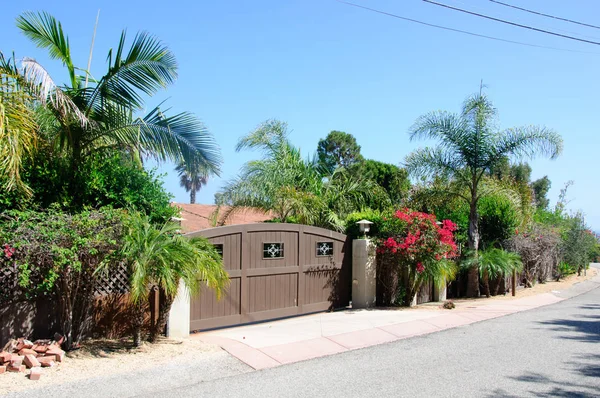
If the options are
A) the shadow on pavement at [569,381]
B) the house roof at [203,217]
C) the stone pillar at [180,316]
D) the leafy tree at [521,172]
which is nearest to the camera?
the shadow on pavement at [569,381]

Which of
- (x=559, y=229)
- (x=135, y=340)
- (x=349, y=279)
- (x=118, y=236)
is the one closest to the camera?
(x=118, y=236)

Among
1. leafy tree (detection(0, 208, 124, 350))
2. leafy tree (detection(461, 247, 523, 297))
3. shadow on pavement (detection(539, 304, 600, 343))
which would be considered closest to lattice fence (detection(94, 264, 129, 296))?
leafy tree (detection(0, 208, 124, 350))

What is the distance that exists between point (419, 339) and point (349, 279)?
10.2ft

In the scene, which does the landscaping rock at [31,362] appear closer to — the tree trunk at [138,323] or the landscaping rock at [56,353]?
the landscaping rock at [56,353]

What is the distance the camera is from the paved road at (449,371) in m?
5.65

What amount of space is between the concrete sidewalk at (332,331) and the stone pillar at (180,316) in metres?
0.25

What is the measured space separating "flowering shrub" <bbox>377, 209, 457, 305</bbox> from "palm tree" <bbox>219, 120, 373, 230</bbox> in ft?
6.63

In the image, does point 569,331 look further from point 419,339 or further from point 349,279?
point 349,279

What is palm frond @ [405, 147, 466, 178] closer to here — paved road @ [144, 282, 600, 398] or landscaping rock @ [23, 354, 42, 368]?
paved road @ [144, 282, 600, 398]

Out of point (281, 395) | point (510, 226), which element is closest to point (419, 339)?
point (281, 395)

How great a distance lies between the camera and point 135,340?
23.3 ft

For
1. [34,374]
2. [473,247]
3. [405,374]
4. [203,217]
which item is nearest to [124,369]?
[34,374]

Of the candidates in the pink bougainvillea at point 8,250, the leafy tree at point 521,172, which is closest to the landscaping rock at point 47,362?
the pink bougainvillea at point 8,250

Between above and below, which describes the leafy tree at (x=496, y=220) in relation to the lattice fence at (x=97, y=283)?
above
